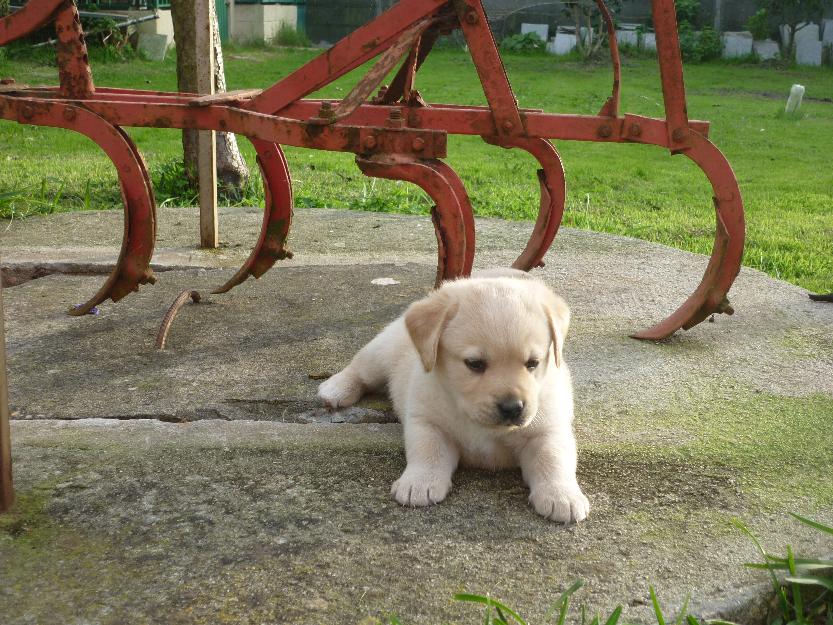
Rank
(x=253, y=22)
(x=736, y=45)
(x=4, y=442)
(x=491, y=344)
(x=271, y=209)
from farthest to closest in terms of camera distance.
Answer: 1. (x=253, y=22)
2. (x=736, y=45)
3. (x=271, y=209)
4. (x=491, y=344)
5. (x=4, y=442)

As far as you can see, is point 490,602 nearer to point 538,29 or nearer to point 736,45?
point 736,45

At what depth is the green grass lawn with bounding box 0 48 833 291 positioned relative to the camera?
6.27 meters

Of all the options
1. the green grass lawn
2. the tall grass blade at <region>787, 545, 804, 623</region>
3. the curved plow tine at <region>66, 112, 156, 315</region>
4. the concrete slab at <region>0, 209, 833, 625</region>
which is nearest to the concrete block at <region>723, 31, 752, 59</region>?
the green grass lawn

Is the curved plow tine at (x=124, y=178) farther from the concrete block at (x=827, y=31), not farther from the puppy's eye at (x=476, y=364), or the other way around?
the concrete block at (x=827, y=31)

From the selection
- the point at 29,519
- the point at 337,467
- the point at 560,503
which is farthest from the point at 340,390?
the point at 29,519

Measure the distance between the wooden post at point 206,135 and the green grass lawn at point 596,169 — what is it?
4.42 ft

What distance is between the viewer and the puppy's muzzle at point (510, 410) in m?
2.32

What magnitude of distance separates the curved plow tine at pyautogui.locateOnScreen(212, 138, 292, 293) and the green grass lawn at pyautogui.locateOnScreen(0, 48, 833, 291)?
2.12m

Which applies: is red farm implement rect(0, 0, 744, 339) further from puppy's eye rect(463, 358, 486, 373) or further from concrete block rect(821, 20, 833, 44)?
concrete block rect(821, 20, 833, 44)

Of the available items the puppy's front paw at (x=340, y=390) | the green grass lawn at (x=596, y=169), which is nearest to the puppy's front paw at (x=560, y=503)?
the puppy's front paw at (x=340, y=390)

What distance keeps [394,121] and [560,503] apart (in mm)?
1584

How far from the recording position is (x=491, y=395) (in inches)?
92.2

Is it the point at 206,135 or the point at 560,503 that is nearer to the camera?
the point at 560,503

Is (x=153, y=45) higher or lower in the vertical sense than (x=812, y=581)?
lower
